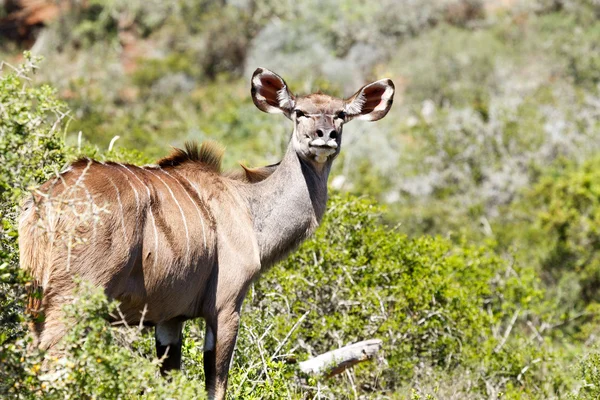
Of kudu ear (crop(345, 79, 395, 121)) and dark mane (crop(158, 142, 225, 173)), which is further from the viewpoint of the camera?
kudu ear (crop(345, 79, 395, 121))

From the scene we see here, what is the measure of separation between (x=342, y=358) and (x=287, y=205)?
124cm

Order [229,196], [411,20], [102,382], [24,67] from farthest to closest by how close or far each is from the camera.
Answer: [411,20] → [229,196] → [24,67] → [102,382]

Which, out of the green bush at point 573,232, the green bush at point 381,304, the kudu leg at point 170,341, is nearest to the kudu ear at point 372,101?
the green bush at point 381,304

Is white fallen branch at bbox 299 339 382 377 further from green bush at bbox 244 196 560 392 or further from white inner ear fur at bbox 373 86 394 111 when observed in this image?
white inner ear fur at bbox 373 86 394 111

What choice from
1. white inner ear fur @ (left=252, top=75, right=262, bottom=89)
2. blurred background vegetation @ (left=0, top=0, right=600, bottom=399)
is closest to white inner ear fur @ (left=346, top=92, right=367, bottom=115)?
white inner ear fur @ (left=252, top=75, right=262, bottom=89)

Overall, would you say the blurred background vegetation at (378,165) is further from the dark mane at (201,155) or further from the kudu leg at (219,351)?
the dark mane at (201,155)

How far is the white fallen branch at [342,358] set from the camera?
5.63 meters

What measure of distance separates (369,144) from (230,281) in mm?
13119

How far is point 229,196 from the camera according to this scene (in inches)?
191

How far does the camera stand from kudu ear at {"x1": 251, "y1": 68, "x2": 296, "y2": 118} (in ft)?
17.2

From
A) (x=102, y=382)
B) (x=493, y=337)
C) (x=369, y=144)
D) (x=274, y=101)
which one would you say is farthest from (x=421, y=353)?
(x=369, y=144)

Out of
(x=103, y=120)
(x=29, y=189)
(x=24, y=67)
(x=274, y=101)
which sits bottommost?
(x=103, y=120)

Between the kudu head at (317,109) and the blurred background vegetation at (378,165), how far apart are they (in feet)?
3.96

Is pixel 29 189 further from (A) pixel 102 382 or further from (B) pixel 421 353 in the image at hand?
(B) pixel 421 353
